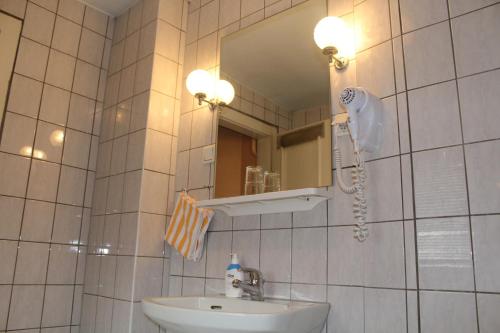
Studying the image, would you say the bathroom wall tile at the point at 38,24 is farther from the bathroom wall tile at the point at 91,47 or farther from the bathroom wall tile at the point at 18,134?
the bathroom wall tile at the point at 18,134

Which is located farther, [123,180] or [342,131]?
[123,180]

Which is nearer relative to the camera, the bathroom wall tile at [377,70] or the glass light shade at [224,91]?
the bathroom wall tile at [377,70]

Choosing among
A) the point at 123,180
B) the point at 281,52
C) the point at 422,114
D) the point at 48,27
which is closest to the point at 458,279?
the point at 422,114

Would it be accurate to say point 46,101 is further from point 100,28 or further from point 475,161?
point 475,161

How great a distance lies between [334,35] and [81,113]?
1.62 metres

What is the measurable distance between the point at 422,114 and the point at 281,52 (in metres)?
0.75

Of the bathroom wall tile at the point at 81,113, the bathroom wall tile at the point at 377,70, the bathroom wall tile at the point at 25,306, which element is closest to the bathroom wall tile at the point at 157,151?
the bathroom wall tile at the point at 81,113

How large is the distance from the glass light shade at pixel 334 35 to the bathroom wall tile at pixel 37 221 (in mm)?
1665

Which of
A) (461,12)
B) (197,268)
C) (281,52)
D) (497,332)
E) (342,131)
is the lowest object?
(497,332)

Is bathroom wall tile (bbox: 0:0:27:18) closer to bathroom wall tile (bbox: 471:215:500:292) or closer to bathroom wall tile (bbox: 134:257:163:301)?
bathroom wall tile (bbox: 134:257:163:301)

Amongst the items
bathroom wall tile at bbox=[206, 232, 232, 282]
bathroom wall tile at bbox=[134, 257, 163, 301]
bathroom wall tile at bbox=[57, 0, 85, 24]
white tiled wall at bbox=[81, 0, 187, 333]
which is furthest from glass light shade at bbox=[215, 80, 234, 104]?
bathroom wall tile at bbox=[57, 0, 85, 24]

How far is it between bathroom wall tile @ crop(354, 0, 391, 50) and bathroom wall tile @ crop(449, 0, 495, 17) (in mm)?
220

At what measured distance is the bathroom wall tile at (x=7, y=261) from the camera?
198 centimetres

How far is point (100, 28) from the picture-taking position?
2.59 meters
